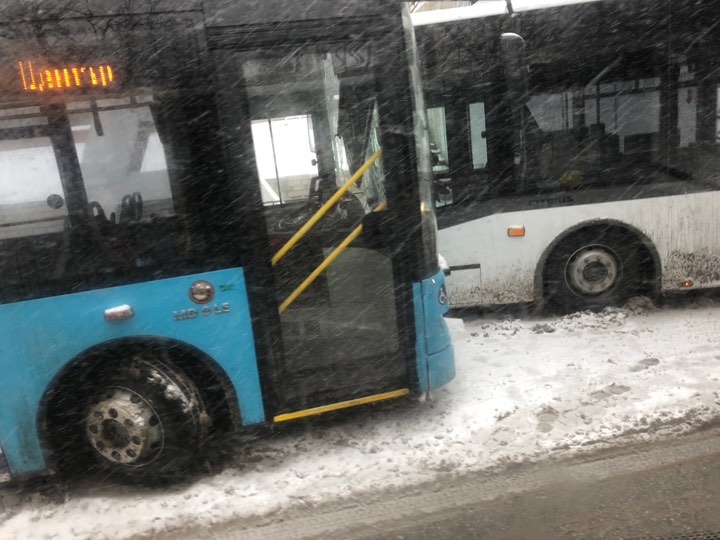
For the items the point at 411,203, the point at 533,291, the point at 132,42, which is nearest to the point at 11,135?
the point at 132,42

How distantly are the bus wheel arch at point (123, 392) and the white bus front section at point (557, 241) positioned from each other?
3330 millimetres

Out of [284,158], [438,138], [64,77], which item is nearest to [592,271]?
[438,138]

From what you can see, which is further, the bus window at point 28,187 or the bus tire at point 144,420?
the bus tire at point 144,420

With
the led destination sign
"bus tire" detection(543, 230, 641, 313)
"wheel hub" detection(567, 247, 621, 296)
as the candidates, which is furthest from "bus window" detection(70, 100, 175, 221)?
"wheel hub" detection(567, 247, 621, 296)

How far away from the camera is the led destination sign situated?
10.6ft

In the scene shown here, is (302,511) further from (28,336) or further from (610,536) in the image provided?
(28,336)

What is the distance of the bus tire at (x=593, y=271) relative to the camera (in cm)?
627

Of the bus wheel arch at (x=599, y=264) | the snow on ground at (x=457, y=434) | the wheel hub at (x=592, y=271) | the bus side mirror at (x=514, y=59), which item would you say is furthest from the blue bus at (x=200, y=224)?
the wheel hub at (x=592, y=271)

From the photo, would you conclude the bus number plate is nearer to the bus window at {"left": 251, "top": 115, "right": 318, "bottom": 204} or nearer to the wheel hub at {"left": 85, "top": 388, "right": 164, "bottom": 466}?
the wheel hub at {"left": 85, "top": 388, "right": 164, "bottom": 466}

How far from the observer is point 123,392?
3568 millimetres

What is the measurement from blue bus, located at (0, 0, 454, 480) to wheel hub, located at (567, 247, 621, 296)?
2911 mm

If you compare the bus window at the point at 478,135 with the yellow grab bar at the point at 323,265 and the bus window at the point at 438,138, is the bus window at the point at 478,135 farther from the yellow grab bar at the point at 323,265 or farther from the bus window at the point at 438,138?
the yellow grab bar at the point at 323,265

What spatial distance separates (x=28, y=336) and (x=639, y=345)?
496 cm

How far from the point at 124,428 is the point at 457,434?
217 cm
